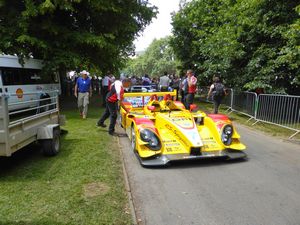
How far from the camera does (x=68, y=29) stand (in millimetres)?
15594

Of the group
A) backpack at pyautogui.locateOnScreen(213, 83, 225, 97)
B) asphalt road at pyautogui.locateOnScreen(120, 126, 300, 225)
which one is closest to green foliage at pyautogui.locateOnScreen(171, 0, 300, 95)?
backpack at pyautogui.locateOnScreen(213, 83, 225, 97)

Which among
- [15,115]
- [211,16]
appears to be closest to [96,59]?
[211,16]

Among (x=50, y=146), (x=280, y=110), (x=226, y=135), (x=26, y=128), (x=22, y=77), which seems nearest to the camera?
(x=26, y=128)

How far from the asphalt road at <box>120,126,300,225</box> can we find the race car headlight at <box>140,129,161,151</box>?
18.7 inches

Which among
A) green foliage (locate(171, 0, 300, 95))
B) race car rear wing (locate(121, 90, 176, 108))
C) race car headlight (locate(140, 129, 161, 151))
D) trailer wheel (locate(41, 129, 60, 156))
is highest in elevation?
green foliage (locate(171, 0, 300, 95))

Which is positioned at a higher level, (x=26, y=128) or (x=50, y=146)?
(x=26, y=128)

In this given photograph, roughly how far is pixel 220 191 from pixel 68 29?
1340 centimetres

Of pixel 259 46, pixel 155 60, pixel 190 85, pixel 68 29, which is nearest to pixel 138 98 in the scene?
pixel 190 85

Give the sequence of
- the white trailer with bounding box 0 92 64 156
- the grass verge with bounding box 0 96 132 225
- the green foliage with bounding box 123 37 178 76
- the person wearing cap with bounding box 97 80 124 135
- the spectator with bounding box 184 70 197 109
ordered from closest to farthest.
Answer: the grass verge with bounding box 0 96 132 225
the white trailer with bounding box 0 92 64 156
the person wearing cap with bounding box 97 80 124 135
the spectator with bounding box 184 70 197 109
the green foliage with bounding box 123 37 178 76

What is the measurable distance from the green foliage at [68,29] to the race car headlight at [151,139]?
8.87m

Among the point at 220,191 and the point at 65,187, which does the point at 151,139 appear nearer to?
the point at 220,191

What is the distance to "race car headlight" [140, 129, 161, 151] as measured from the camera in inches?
235

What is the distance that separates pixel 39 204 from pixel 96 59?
13295 mm

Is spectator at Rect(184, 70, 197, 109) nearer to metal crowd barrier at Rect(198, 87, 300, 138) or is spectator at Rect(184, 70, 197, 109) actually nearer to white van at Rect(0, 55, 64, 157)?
metal crowd barrier at Rect(198, 87, 300, 138)
